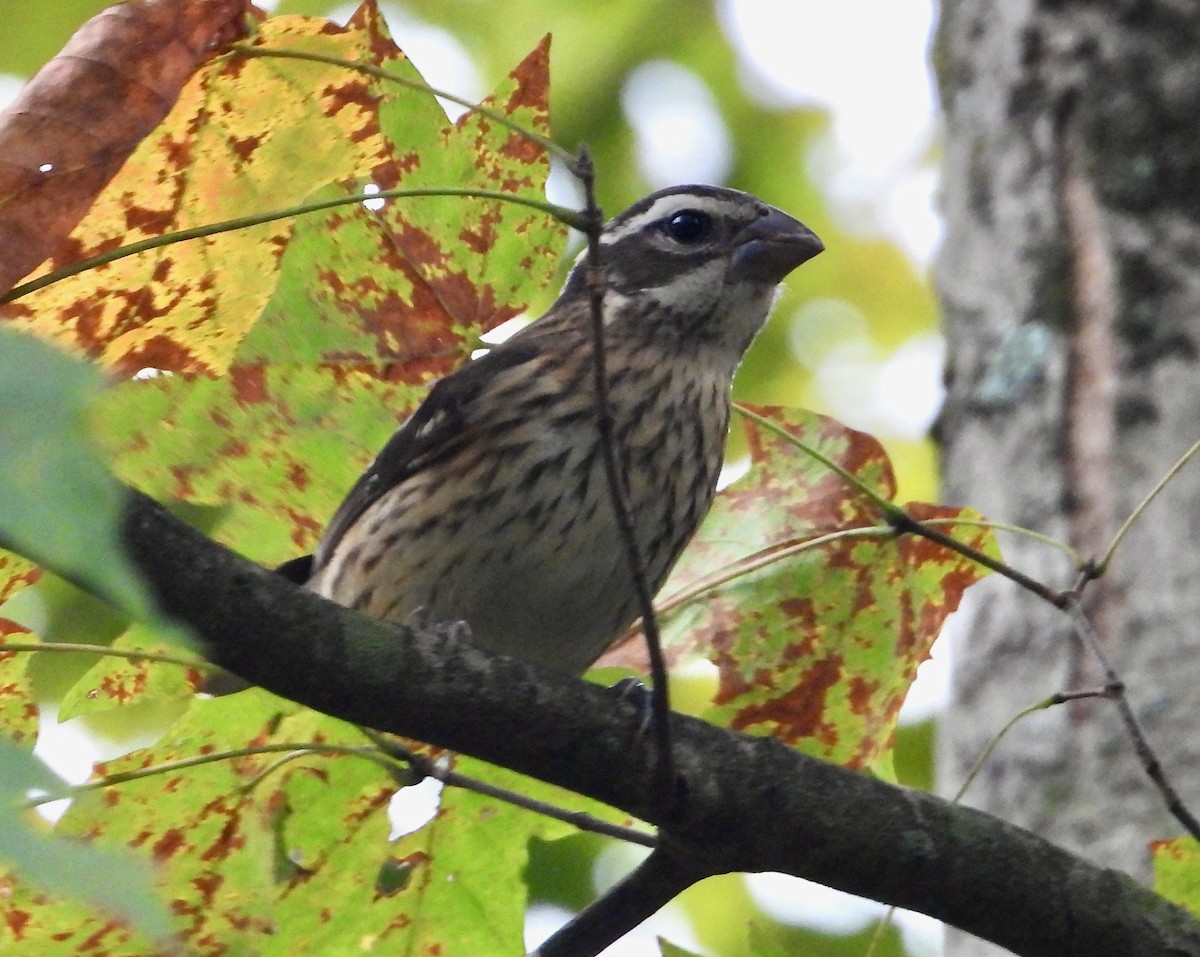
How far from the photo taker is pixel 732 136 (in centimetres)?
888

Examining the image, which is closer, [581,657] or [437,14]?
[581,657]

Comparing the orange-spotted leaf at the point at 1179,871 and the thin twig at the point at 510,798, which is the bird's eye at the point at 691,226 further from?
the orange-spotted leaf at the point at 1179,871

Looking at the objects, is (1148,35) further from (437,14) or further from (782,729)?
(437,14)

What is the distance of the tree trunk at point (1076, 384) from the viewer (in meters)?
4.82

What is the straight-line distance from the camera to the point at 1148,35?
5539mm

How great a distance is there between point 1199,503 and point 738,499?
73.5 inches

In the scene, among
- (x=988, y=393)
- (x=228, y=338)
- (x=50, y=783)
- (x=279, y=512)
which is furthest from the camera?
(x=988, y=393)

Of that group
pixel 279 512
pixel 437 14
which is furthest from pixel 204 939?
pixel 437 14

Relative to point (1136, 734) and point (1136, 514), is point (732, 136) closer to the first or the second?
point (1136, 514)

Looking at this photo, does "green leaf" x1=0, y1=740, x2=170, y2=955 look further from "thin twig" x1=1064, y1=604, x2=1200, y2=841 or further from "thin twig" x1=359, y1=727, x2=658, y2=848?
"thin twig" x1=1064, y1=604, x2=1200, y2=841

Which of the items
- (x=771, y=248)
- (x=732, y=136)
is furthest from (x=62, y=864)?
(x=732, y=136)

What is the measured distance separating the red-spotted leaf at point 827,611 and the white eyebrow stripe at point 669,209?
140 centimetres

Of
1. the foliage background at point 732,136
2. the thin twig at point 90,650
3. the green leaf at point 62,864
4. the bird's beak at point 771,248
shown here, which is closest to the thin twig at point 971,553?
the thin twig at point 90,650

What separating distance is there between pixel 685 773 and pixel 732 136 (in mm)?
6309
